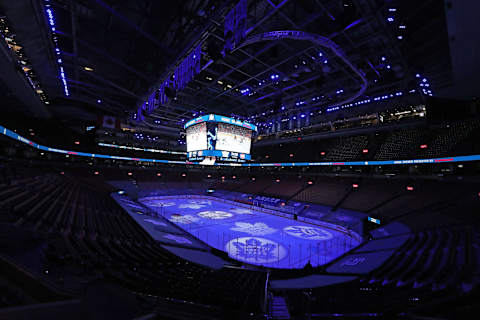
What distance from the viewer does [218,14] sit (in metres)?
5.99

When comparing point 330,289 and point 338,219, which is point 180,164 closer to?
point 338,219

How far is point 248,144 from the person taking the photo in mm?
14320

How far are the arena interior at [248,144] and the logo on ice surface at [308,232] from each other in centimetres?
26

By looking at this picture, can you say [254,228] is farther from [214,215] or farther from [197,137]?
[197,137]

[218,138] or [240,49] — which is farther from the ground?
[240,49]

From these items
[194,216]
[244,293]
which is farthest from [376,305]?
[194,216]

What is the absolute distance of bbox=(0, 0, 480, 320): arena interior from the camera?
13.8ft

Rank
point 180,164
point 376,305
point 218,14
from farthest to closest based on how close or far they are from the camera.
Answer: point 180,164
point 218,14
point 376,305

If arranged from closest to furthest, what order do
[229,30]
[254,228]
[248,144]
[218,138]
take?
[229,30] < [218,138] < [248,144] < [254,228]

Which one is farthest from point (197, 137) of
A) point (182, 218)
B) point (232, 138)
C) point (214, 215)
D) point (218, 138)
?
point (214, 215)

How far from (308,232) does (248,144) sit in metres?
8.57

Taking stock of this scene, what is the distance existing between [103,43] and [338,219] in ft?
65.5

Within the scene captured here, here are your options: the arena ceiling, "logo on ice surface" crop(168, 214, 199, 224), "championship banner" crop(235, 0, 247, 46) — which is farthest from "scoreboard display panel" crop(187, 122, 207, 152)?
"logo on ice surface" crop(168, 214, 199, 224)

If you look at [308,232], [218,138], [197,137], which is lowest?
[308,232]
